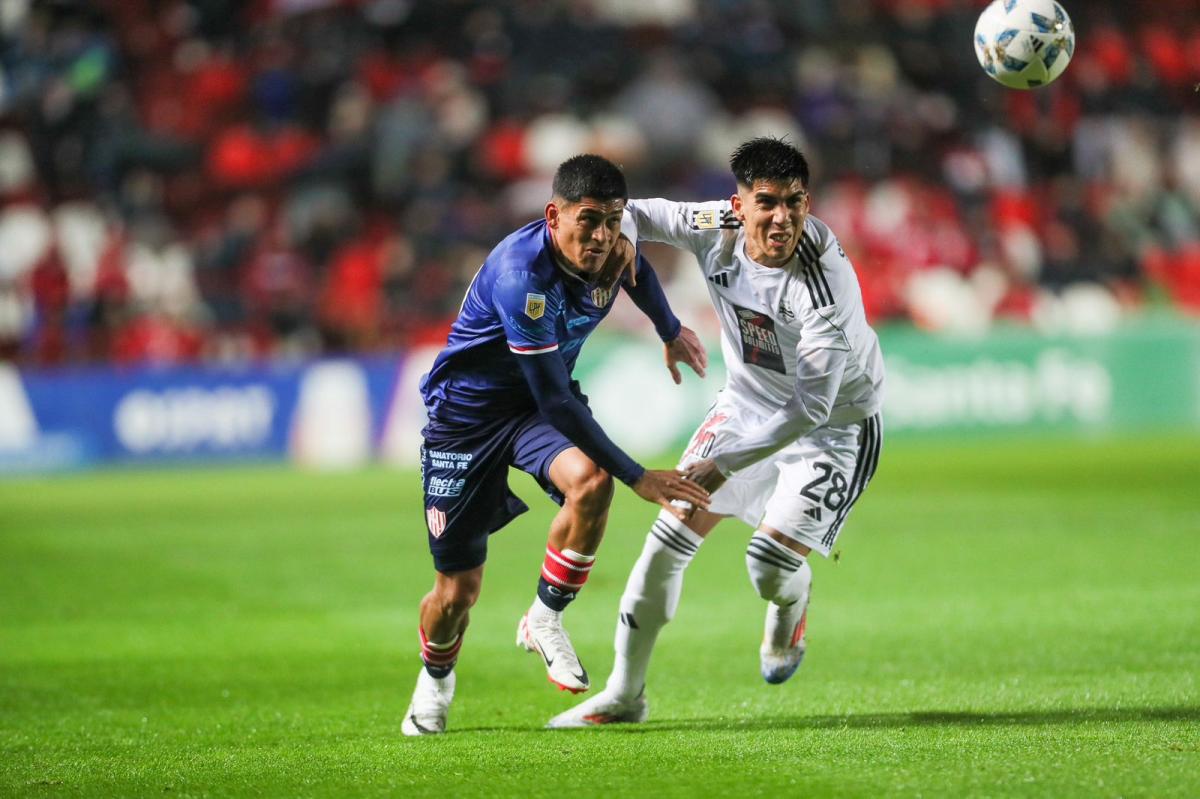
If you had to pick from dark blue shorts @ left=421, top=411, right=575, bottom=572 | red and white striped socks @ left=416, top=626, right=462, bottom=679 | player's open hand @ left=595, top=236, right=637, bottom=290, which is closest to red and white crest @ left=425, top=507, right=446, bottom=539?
dark blue shorts @ left=421, top=411, right=575, bottom=572

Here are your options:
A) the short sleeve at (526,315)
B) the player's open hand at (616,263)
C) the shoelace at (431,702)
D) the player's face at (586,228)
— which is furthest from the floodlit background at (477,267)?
the player's face at (586,228)

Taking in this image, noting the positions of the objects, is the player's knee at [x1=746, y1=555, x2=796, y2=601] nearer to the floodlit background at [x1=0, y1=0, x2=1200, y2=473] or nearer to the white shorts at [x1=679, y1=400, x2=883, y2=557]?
the white shorts at [x1=679, y1=400, x2=883, y2=557]

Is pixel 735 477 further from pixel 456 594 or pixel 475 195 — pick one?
pixel 475 195

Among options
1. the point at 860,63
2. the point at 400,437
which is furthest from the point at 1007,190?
the point at 400,437

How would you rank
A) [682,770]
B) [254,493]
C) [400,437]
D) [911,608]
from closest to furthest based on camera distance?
[682,770]
[911,608]
[254,493]
[400,437]

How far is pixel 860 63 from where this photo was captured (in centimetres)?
2288

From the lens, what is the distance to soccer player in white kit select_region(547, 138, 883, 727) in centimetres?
636

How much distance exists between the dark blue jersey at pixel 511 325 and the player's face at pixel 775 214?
2.20 feet

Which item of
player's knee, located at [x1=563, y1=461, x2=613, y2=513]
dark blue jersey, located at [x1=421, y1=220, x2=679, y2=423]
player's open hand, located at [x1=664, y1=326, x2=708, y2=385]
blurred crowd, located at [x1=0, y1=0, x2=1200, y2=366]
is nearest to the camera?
dark blue jersey, located at [x1=421, y1=220, x2=679, y2=423]

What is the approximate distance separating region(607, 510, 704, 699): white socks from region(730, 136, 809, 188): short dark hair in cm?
148

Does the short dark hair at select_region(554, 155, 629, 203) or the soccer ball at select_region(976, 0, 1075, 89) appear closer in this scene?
Answer: the short dark hair at select_region(554, 155, 629, 203)

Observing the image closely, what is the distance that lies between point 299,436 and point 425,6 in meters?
6.77

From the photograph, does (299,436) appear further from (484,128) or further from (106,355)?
(484,128)

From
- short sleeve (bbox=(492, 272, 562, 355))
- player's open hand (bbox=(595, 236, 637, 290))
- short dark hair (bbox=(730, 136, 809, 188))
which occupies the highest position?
short dark hair (bbox=(730, 136, 809, 188))
